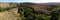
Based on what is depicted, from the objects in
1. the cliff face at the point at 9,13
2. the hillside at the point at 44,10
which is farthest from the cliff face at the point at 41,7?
the cliff face at the point at 9,13

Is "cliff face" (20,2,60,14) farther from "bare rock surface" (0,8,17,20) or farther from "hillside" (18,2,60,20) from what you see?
"bare rock surface" (0,8,17,20)

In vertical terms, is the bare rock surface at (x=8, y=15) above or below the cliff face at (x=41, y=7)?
→ below

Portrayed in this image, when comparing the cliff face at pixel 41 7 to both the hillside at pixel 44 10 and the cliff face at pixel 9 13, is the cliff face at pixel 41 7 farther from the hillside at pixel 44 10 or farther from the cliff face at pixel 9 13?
the cliff face at pixel 9 13

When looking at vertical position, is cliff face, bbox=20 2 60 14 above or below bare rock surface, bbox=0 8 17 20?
above

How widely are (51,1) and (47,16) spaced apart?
5.6 inches

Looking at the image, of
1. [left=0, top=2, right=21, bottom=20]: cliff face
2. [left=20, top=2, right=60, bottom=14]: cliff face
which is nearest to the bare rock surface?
[left=0, top=2, right=21, bottom=20]: cliff face

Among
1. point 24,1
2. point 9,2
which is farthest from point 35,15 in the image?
point 9,2

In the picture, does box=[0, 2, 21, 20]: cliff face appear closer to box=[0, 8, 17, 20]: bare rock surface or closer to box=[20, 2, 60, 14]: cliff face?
box=[0, 8, 17, 20]: bare rock surface

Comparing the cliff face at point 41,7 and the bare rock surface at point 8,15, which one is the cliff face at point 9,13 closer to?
the bare rock surface at point 8,15

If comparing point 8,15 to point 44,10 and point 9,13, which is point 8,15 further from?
point 44,10

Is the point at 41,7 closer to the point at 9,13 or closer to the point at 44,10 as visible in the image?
the point at 44,10

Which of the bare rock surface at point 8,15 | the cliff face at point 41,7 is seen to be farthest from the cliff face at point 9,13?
the cliff face at point 41,7

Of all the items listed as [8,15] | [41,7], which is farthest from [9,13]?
[41,7]

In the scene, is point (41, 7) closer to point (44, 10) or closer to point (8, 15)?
point (44, 10)
